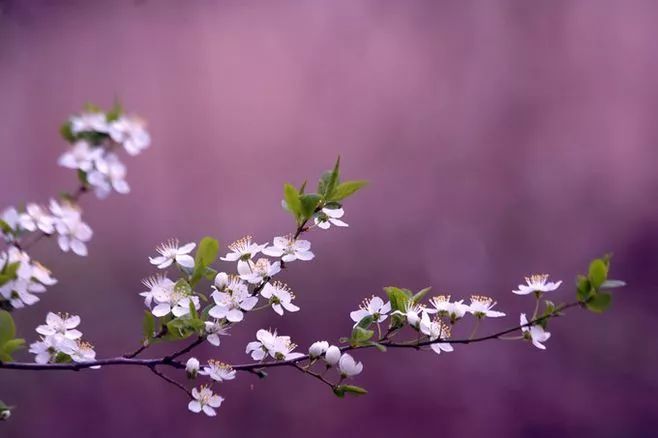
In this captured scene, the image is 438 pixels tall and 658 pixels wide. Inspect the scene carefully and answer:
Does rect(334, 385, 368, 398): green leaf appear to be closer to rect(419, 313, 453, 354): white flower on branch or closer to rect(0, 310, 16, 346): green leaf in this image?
rect(419, 313, 453, 354): white flower on branch

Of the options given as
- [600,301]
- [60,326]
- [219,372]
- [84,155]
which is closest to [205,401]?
[219,372]

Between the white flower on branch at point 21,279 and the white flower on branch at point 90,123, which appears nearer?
the white flower on branch at point 21,279

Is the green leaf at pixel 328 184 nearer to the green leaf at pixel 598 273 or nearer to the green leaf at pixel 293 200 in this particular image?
the green leaf at pixel 293 200

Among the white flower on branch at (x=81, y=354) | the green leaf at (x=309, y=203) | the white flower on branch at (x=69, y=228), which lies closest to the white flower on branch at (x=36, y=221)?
the white flower on branch at (x=69, y=228)

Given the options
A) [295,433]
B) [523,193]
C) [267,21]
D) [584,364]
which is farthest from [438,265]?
[267,21]

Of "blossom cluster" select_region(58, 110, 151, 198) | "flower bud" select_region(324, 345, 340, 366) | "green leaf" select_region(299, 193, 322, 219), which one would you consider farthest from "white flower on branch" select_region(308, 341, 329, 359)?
"blossom cluster" select_region(58, 110, 151, 198)

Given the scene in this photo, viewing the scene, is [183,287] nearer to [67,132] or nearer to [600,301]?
[67,132]
